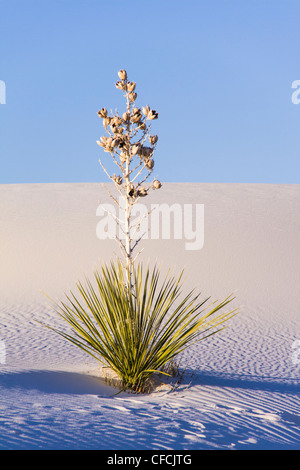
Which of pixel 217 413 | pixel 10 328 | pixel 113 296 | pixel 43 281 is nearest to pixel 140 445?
pixel 217 413

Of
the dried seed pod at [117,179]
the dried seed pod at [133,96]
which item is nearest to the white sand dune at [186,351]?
the dried seed pod at [117,179]

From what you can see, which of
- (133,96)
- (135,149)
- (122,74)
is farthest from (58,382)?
(122,74)

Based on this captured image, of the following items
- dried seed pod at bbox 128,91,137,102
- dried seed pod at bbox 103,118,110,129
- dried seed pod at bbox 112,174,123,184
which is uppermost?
dried seed pod at bbox 128,91,137,102

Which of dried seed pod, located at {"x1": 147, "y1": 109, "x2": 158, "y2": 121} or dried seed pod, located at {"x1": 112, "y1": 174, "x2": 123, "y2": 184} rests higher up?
dried seed pod, located at {"x1": 147, "y1": 109, "x2": 158, "y2": 121}

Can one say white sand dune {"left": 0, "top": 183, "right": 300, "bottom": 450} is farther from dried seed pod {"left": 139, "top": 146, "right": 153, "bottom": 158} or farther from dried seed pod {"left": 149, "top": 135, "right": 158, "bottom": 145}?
dried seed pod {"left": 149, "top": 135, "right": 158, "bottom": 145}

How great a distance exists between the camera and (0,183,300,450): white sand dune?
3.27 m

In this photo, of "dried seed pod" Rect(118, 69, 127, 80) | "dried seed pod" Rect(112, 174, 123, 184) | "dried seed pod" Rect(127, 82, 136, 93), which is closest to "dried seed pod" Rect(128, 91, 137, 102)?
"dried seed pod" Rect(127, 82, 136, 93)

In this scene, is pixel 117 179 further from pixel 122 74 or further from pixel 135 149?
pixel 122 74

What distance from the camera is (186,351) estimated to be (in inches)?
292

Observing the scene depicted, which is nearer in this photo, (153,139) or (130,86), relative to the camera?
(153,139)

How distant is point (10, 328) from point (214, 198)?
42.9 feet

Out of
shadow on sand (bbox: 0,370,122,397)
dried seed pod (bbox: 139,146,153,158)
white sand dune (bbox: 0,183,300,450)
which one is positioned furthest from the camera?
dried seed pod (bbox: 139,146,153,158)

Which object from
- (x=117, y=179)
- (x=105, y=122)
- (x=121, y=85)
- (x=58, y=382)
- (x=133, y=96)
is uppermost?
(x=121, y=85)

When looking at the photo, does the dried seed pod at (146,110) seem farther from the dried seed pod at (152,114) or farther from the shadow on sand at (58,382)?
the shadow on sand at (58,382)
